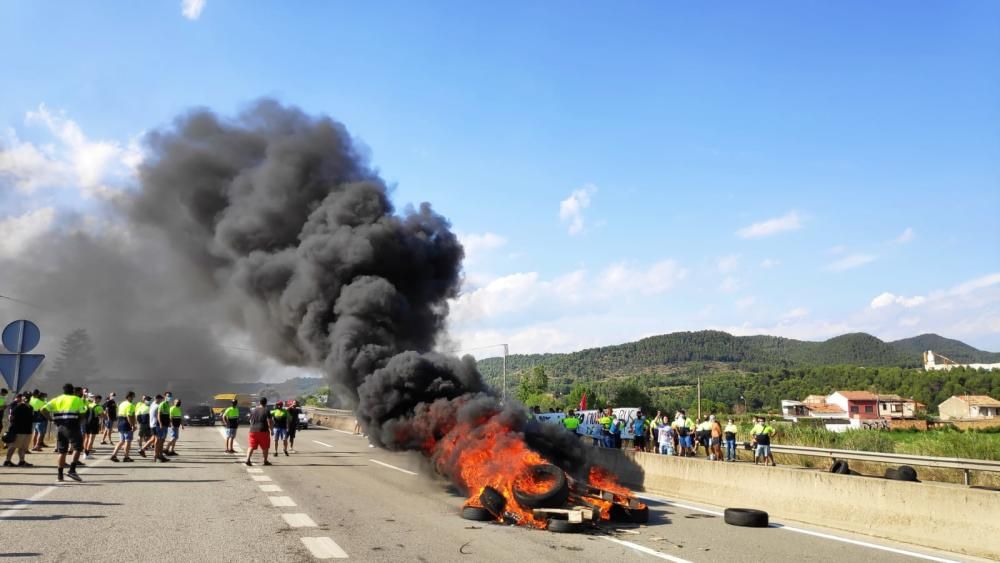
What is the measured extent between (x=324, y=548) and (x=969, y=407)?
406 ft

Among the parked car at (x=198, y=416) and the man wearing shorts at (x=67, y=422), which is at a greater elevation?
the man wearing shorts at (x=67, y=422)

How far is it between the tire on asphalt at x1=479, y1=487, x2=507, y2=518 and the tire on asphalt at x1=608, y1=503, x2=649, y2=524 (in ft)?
5.01

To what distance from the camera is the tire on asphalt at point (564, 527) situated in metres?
8.55

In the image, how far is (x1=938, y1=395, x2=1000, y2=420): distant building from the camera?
341 ft

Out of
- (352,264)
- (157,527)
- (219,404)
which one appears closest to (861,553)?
(157,527)

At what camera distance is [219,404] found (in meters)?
44.3

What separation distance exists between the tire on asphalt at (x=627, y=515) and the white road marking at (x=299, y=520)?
399cm

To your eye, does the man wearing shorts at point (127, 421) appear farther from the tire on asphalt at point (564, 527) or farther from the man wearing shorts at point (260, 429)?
the tire on asphalt at point (564, 527)

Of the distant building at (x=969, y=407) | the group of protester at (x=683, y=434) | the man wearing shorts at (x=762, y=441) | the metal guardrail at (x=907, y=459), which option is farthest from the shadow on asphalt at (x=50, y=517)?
the distant building at (x=969, y=407)

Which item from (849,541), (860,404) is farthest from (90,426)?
(860,404)

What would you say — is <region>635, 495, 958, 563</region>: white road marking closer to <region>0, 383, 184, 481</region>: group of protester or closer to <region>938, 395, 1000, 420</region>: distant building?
<region>0, 383, 184, 481</region>: group of protester

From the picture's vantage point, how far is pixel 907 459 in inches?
654

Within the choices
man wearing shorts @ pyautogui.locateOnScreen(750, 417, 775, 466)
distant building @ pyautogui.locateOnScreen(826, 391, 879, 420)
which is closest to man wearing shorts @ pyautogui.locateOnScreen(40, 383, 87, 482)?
man wearing shorts @ pyautogui.locateOnScreen(750, 417, 775, 466)

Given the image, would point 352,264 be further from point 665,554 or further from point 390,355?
point 665,554
